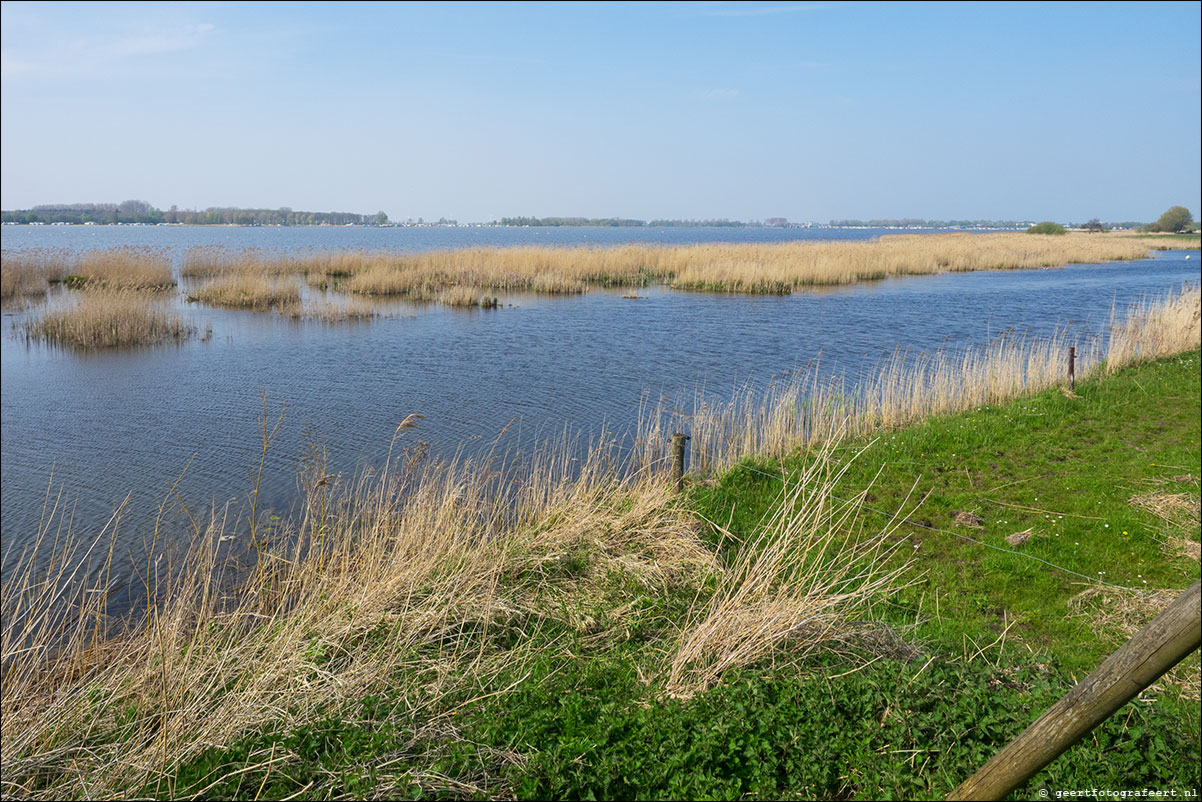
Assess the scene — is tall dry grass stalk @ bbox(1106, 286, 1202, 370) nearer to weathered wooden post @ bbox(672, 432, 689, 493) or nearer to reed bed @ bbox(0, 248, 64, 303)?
weathered wooden post @ bbox(672, 432, 689, 493)

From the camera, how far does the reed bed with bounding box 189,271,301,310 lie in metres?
25.8

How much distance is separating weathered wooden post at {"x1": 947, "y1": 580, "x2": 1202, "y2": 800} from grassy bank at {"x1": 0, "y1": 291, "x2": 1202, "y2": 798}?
1021 mm

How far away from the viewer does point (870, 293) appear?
32188 millimetres

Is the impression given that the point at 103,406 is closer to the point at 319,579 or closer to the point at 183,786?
the point at 319,579

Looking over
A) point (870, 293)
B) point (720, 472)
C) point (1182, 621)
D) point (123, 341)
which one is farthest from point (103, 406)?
point (870, 293)

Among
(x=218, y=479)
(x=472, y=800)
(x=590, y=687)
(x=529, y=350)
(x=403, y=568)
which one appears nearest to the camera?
(x=472, y=800)

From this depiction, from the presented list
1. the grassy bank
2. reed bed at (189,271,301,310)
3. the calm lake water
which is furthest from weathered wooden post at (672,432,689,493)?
reed bed at (189,271,301,310)

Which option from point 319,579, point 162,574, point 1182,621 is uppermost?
point 1182,621

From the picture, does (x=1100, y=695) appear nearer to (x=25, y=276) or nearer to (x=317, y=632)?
(x=317, y=632)

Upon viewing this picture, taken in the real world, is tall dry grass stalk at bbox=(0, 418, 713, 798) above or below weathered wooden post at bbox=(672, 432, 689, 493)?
below

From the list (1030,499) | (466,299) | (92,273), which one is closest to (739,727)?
(1030,499)

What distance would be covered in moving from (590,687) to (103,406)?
12.5m

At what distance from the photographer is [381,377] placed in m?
15.5

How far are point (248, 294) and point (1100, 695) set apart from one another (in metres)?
27.8
